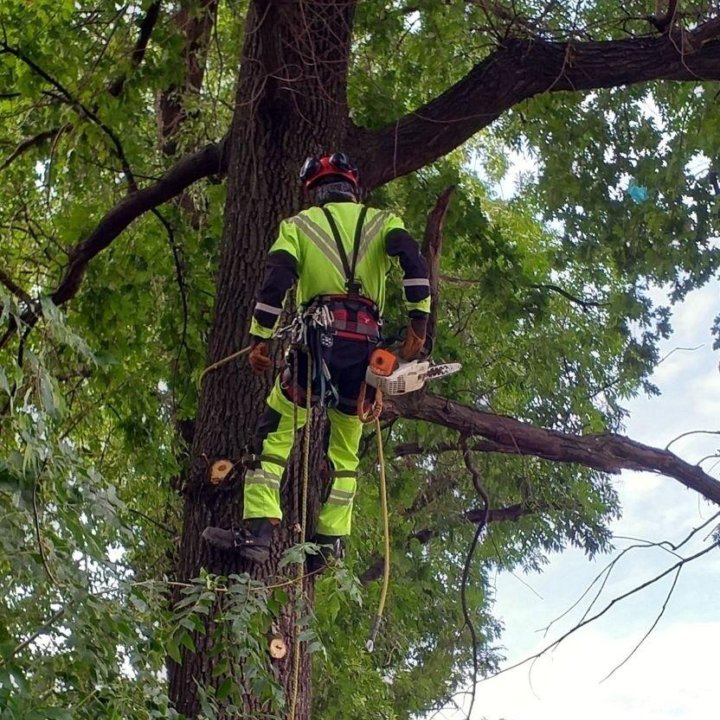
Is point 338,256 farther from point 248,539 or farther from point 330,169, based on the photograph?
point 248,539

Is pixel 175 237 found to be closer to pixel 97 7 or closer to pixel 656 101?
pixel 97 7

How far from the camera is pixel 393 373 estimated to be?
491 centimetres

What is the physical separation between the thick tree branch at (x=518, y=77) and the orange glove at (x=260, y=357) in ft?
4.86

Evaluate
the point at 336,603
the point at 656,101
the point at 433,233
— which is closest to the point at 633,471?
the point at 433,233

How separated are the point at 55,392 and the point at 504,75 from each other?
375 cm

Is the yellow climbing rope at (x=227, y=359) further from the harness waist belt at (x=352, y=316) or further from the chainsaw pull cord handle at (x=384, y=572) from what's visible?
the chainsaw pull cord handle at (x=384, y=572)

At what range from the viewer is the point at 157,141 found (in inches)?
341

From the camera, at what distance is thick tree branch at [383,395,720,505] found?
20.4ft

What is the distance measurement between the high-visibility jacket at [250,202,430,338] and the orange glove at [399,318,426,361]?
6 cm

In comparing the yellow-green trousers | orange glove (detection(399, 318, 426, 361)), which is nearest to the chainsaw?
orange glove (detection(399, 318, 426, 361))

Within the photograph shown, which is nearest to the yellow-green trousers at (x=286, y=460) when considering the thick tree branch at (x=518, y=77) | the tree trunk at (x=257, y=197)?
the tree trunk at (x=257, y=197)

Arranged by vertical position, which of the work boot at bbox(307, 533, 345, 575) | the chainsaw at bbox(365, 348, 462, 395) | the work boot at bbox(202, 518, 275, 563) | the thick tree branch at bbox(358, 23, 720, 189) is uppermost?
the thick tree branch at bbox(358, 23, 720, 189)

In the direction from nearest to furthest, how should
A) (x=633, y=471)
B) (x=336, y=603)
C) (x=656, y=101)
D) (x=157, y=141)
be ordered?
(x=336, y=603), (x=633, y=471), (x=157, y=141), (x=656, y=101)

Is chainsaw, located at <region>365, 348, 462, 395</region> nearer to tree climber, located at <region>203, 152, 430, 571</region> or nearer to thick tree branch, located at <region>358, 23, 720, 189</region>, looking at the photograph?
tree climber, located at <region>203, 152, 430, 571</region>
